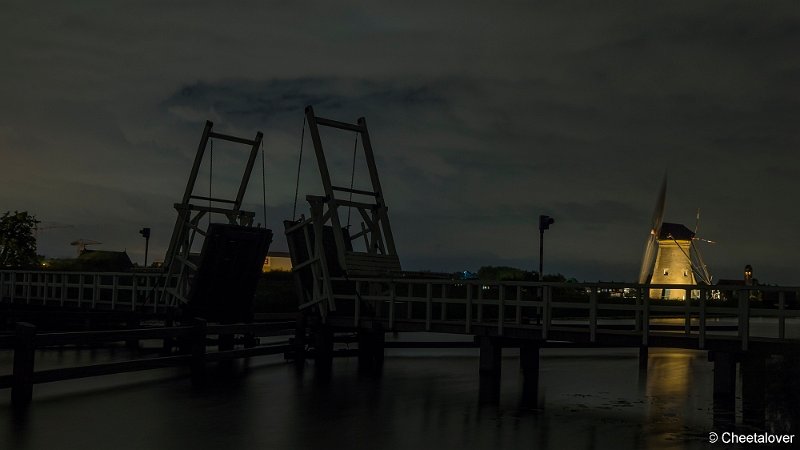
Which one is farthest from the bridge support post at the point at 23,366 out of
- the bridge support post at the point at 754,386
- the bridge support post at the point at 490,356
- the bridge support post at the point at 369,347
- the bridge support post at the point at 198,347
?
the bridge support post at the point at 754,386

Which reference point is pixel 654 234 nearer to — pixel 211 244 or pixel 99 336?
pixel 211 244

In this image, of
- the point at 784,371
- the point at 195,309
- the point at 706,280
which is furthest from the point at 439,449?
the point at 706,280

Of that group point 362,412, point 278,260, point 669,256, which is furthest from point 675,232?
point 362,412

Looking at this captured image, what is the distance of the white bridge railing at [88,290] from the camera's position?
27.7 metres

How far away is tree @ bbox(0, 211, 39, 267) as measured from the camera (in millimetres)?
65438

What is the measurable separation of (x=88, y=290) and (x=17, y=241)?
60.4 feet

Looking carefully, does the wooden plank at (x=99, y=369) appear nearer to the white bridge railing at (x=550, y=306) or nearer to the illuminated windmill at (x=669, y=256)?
the white bridge railing at (x=550, y=306)

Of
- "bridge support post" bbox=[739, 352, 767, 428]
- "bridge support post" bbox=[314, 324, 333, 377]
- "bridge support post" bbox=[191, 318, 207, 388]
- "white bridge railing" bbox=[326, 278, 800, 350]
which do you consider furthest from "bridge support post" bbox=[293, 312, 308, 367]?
"bridge support post" bbox=[739, 352, 767, 428]

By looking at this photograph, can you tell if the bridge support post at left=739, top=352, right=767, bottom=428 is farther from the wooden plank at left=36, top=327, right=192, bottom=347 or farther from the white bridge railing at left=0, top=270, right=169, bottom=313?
the white bridge railing at left=0, top=270, right=169, bottom=313

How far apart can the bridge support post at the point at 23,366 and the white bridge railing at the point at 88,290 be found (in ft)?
35.9

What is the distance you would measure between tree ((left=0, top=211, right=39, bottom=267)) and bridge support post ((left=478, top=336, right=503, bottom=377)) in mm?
54549

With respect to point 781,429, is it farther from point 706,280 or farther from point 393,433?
point 706,280

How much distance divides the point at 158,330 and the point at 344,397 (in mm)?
4426

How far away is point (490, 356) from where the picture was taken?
20172mm
